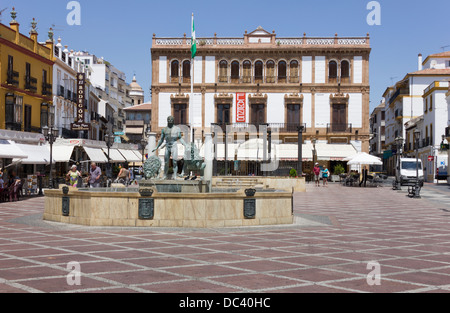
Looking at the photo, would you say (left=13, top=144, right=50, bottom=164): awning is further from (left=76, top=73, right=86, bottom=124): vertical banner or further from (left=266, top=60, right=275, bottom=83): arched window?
(left=266, top=60, right=275, bottom=83): arched window

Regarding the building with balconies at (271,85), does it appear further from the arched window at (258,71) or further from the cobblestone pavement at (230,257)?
the cobblestone pavement at (230,257)

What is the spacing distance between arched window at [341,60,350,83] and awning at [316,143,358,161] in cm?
595

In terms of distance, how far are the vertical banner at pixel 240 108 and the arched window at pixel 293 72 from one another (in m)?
4.54

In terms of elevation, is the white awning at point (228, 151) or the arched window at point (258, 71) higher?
the arched window at point (258, 71)

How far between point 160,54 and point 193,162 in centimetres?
3340

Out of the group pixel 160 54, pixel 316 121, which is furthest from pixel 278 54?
pixel 160 54

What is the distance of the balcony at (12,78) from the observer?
31.8 meters

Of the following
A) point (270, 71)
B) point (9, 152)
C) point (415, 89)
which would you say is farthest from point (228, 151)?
point (415, 89)

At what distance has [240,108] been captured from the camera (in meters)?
47.7

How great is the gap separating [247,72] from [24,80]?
20656 millimetres

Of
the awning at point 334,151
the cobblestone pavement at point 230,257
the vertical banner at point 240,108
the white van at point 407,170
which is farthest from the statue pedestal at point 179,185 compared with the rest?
the vertical banner at point 240,108

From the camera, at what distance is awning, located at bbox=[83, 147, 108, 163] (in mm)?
38156

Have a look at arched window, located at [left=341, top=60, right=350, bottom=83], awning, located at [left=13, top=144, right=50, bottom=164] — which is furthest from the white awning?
awning, located at [left=13, top=144, right=50, bottom=164]
